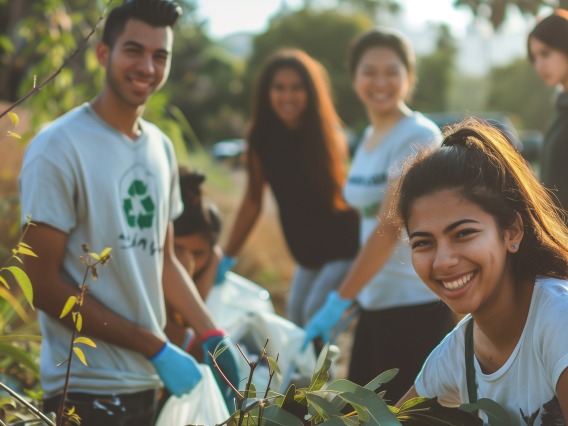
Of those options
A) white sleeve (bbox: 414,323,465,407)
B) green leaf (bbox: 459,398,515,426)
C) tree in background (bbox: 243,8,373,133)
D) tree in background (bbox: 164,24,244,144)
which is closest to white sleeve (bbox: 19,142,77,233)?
white sleeve (bbox: 414,323,465,407)

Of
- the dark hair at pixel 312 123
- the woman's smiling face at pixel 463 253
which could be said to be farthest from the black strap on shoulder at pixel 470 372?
the dark hair at pixel 312 123

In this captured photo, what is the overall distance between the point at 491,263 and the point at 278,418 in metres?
0.58

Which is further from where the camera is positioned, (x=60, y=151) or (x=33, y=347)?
(x=33, y=347)

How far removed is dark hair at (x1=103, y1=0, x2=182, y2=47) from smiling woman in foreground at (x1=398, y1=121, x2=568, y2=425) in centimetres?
110

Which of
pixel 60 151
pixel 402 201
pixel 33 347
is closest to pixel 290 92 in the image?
pixel 33 347

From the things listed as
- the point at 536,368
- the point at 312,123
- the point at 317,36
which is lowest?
the point at 536,368

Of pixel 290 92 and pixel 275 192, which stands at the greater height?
pixel 290 92

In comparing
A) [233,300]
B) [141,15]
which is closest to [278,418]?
[141,15]

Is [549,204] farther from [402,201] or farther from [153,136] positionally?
[153,136]

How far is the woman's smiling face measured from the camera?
2.04 m

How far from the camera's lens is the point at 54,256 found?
256 cm

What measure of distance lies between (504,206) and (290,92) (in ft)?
8.84

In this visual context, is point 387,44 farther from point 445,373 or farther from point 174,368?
point 445,373

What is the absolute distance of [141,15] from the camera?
2.92 metres
